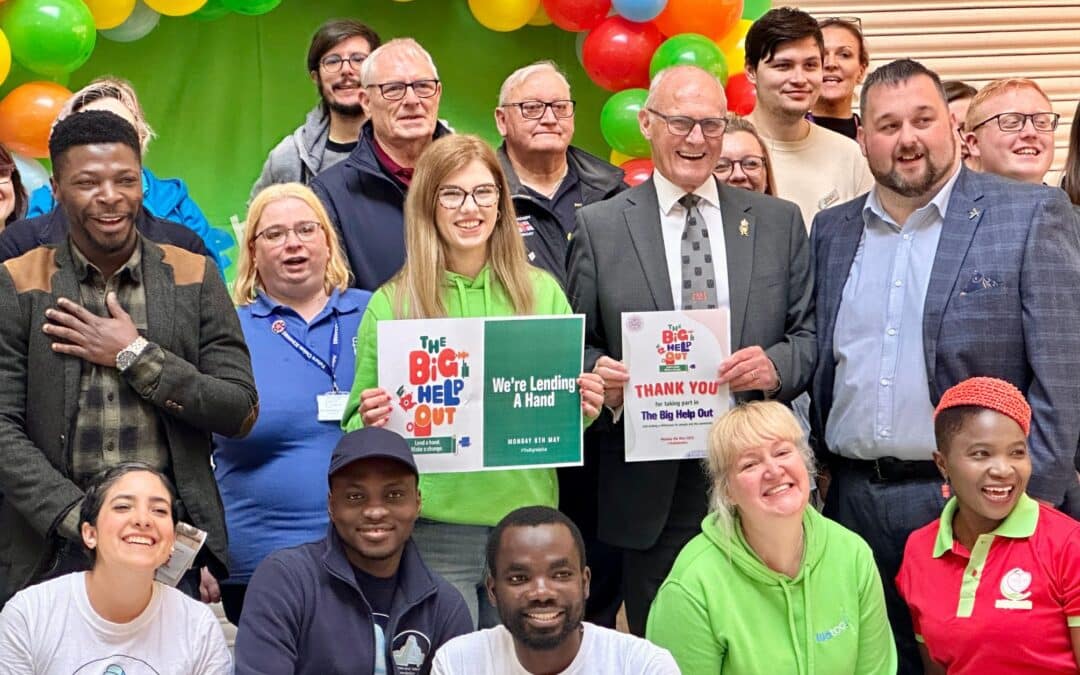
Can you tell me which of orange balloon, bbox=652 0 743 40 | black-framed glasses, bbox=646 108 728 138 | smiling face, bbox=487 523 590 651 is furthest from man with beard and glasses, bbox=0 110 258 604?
orange balloon, bbox=652 0 743 40

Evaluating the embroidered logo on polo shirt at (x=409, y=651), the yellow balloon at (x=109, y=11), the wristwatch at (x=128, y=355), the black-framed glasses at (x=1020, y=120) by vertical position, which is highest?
the yellow balloon at (x=109, y=11)

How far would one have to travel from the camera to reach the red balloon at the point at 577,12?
20.0ft

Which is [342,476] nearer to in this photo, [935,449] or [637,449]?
[637,449]

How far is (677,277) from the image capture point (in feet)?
13.6

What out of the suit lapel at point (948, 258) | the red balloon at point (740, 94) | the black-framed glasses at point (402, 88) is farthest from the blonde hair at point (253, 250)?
the red balloon at point (740, 94)

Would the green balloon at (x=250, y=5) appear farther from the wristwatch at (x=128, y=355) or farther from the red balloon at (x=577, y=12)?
the wristwatch at (x=128, y=355)

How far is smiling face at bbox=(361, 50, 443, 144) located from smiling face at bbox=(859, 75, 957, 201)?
1515 millimetres

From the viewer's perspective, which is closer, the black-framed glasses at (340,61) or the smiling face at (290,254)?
the smiling face at (290,254)

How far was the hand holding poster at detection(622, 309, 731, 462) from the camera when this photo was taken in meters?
3.98

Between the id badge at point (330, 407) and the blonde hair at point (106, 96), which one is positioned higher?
the blonde hair at point (106, 96)

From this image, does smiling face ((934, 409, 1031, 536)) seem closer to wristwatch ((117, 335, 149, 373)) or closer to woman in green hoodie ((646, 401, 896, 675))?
woman in green hoodie ((646, 401, 896, 675))

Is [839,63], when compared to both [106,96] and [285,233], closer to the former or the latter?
[285,233]

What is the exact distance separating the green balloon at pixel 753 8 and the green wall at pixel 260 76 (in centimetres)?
79

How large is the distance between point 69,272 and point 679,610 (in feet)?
5.93
